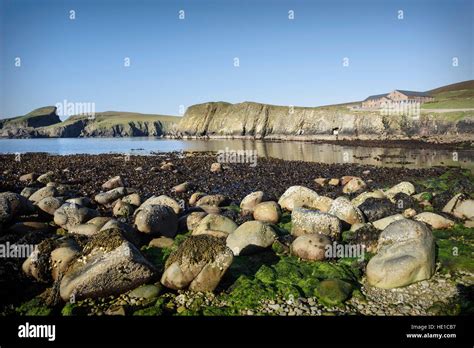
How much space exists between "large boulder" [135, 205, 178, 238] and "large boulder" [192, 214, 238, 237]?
867 mm

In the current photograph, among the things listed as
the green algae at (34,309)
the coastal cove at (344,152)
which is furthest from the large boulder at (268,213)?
the coastal cove at (344,152)

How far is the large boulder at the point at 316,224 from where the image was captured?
33.2 ft

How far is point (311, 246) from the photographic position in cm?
897

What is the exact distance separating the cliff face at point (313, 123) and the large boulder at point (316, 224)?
2172 inches

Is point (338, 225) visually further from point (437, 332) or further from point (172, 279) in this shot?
point (172, 279)

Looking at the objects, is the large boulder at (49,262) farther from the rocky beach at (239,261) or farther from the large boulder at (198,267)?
the large boulder at (198,267)

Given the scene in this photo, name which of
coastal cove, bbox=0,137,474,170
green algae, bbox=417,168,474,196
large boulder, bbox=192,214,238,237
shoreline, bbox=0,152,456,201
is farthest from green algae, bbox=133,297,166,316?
coastal cove, bbox=0,137,474,170

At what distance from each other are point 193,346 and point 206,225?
5.13 metres

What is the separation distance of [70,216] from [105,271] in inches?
213

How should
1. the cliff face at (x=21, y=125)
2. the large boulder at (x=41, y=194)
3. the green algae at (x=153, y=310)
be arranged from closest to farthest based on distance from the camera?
1. the green algae at (x=153, y=310)
2. the large boulder at (x=41, y=194)
3. the cliff face at (x=21, y=125)

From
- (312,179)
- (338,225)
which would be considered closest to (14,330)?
(338,225)

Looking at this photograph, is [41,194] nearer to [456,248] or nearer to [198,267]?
[198,267]

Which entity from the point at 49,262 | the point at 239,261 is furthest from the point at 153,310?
the point at 49,262

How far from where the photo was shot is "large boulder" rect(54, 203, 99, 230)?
1135cm
